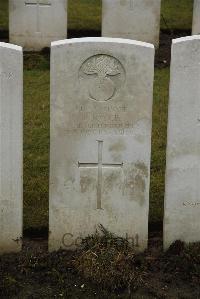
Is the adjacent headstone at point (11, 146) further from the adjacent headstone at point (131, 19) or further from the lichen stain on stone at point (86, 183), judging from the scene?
the adjacent headstone at point (131, 19)

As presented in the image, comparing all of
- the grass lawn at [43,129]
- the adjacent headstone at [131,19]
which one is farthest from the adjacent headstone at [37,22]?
the adjacent headstone at [131,19]

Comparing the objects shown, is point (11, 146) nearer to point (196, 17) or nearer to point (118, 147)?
point (118, 147)

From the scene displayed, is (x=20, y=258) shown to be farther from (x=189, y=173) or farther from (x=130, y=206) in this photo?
(x=189, y=173)

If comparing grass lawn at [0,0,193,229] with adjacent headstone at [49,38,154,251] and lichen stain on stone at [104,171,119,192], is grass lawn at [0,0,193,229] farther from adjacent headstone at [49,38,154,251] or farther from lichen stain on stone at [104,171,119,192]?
lichen stain on stone at [104,171,119,192]

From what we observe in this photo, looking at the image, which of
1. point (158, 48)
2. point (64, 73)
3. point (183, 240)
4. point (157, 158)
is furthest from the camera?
point (158, 48)

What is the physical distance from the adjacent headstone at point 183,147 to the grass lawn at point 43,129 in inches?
24.0

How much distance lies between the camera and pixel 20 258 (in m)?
5.77

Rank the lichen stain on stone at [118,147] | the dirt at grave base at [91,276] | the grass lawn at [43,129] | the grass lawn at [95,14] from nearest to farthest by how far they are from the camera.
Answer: the dirt at grave base at [91,276] → the lichen stain on stone at [118,147] → the grass lawn at [43,129] → the grass lawn at [95,14]

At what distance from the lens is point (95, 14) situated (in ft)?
46.1

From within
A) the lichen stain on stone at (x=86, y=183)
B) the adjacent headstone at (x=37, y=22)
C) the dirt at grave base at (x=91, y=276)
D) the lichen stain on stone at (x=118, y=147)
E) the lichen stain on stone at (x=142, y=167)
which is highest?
the adjacent headstone at (x=37, y=22)

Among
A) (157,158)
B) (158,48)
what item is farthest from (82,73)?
(158,48)

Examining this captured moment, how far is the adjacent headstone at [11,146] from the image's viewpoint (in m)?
5.50

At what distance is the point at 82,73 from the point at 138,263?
1406 mm

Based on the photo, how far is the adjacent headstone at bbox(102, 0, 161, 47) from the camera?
1173 cm
